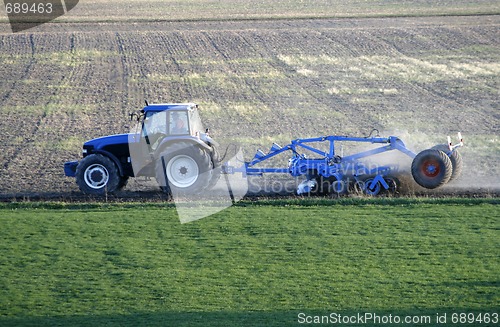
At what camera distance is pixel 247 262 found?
43.8ft

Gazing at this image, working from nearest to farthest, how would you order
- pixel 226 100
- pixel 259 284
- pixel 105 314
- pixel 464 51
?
1. pixel 105 314
2. pixel 259 284
3. pixel 226 100
4. pixel 464 51

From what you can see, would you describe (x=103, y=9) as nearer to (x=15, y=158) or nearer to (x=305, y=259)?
(x=15, y=158)

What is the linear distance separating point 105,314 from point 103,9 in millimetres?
41600

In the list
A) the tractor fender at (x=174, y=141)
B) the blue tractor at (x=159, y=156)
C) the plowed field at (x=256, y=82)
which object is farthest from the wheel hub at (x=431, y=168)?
the tractor fender at (x=174, y=141)

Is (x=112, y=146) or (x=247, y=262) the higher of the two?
(x=112, y=146)

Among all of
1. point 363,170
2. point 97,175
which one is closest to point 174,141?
point 97,175

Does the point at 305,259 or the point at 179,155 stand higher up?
the point at 179,155

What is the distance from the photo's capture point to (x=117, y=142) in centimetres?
1789

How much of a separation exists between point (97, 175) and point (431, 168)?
6.84 metres

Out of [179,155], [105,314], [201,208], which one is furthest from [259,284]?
[179,155]

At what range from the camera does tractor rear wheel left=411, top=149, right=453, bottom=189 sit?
1706cm

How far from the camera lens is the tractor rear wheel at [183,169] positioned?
17.5 m

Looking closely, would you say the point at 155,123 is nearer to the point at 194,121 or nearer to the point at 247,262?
the point at 194,121

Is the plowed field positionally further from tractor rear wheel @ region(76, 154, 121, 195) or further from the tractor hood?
the tractor hood
